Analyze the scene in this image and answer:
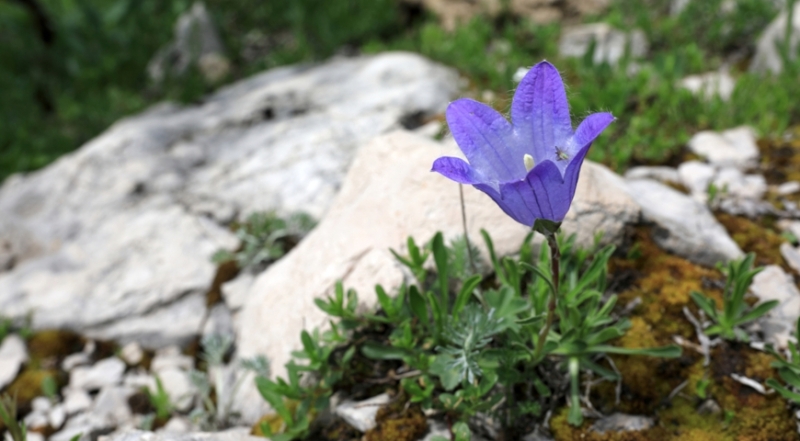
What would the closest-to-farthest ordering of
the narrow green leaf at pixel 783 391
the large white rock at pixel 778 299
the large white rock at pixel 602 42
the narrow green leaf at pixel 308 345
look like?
the narrow green leaf at pixel 783 391 → the narrow green leaf at pixel 308 345 → the large white rock at pixel 778 299 → the large white rock at pixel 602 42

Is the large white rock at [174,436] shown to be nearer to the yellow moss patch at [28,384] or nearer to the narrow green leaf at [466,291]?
the narrow green leaf at [466,291]

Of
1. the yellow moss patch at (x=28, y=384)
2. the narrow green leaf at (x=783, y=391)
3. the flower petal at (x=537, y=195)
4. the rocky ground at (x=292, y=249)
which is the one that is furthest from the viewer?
the yellow moss patch at (x=28, y=384)

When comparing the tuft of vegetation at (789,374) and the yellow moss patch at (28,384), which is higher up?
the tuft of vegetation at (789,374)

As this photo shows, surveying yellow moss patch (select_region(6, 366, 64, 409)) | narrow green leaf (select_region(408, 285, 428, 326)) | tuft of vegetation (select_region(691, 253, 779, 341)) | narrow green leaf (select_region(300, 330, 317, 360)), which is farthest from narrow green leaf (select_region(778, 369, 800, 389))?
yellow moss patch (select_region(6, 366, 64, 409))

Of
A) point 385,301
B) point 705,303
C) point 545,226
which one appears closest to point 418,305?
point 385,301

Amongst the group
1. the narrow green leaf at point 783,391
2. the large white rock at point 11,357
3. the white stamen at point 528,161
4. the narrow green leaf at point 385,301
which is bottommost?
the large white rock at point 11,357

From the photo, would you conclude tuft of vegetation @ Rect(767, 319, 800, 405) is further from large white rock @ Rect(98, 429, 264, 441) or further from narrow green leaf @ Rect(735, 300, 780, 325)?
large white rock @ Rect(98, 429, 264, 441)

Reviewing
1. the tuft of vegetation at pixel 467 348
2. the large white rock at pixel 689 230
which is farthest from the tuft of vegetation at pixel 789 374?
the large white rock at pixel 689 230

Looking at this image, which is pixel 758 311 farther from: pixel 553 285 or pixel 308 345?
pixel 308 345
